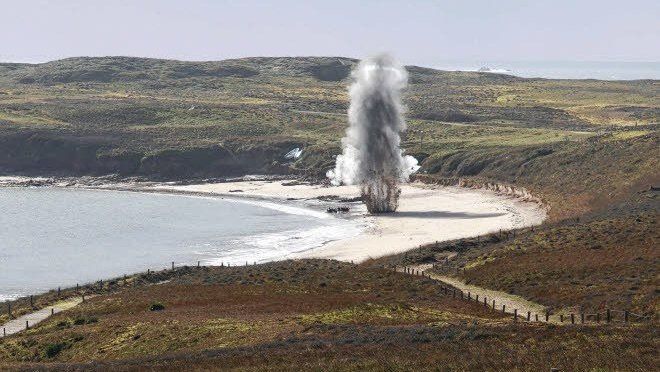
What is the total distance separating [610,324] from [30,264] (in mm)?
60368

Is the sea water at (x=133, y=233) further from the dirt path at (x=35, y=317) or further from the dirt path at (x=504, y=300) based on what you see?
the dirt path at (x=504, y=300)

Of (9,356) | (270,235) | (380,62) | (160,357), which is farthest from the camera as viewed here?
(380,62)

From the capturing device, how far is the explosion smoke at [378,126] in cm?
11731

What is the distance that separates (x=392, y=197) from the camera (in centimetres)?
11938

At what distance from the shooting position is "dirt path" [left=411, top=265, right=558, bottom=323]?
184 ft

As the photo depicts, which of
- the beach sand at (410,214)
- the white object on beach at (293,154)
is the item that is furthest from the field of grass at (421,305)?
the white object on beach at (293,154)

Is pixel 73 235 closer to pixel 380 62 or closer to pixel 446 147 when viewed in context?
pixel 380 62

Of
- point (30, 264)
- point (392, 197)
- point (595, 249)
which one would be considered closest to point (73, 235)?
point (30, 264)

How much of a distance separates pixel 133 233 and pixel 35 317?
50017 millimetres

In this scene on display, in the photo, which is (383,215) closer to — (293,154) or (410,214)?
(410,214)

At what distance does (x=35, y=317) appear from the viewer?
6294 cm

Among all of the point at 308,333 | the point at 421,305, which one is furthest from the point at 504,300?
the point at 308,333

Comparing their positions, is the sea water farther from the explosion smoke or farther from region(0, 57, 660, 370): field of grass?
region(0, 57, 660, 370): field of grass

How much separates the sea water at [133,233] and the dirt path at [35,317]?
11688mm
